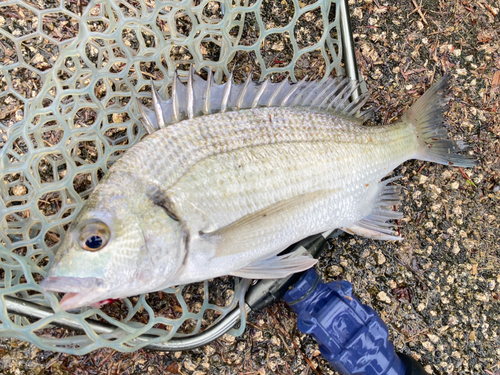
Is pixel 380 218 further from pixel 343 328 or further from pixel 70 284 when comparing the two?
pixel 70 284

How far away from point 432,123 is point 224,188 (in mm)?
1498

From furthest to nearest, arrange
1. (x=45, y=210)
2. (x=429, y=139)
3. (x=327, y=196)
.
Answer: (x=429, y=139) < (x=45, y=210) < (x=327, y=196)

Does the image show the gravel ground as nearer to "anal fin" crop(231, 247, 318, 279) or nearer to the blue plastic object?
the blue plastic object

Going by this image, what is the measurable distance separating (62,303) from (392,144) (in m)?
1.93

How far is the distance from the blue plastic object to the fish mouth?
102cm

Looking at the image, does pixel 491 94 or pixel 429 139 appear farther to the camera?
pixel 491 94

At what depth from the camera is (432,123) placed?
2340 mm

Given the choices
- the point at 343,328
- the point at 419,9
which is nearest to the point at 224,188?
the point at 343,328

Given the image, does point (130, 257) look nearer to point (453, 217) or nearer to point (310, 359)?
point (310, 359)

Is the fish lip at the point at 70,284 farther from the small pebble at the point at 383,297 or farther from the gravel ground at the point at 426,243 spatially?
the small pebble at the point at 383,297

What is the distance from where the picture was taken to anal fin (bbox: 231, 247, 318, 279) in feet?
6.13

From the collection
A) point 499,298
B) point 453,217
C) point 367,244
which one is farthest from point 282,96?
point 499,298

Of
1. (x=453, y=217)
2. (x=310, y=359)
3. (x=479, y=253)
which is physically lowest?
(x=310, y=359)

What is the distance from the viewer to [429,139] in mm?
2346
